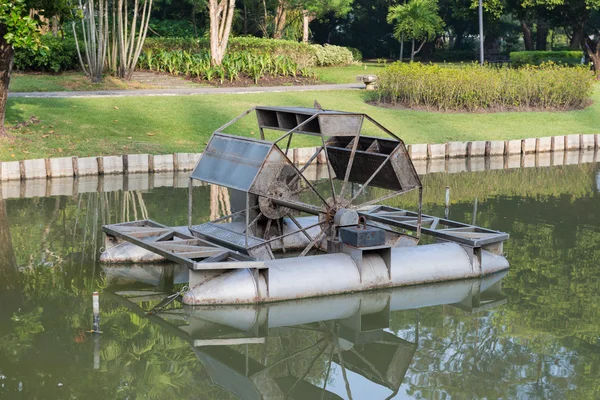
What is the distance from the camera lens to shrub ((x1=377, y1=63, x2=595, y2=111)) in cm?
3173

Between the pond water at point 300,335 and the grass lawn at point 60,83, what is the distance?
15320 mm

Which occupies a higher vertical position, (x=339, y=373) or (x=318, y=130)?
(x=318, y=130)

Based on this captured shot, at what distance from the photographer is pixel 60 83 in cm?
3225

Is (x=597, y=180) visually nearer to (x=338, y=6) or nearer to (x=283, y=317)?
(x=283, y=317)

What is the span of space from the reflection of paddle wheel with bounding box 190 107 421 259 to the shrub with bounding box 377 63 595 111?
16453mm

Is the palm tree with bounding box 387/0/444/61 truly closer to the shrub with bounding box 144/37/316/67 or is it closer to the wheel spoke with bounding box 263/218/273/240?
the shrub with bounding box 144/37/316/67

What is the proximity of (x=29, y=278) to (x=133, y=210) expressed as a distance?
5332 millimetres

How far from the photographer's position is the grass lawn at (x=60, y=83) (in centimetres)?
3101

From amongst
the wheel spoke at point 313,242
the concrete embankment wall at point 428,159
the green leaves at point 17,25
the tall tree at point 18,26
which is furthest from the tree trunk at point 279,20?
the wheel spoke at point 313,242

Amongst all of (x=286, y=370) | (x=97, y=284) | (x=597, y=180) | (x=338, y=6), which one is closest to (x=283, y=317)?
(x=286, y=370)

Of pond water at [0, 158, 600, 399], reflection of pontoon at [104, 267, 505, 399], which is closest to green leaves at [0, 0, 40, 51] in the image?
pond water at [0, 158, 600, 399]

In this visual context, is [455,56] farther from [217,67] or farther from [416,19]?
[217,67]

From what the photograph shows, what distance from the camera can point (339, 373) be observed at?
34.1ft

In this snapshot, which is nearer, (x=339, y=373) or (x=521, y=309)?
(x=339, y=373)
